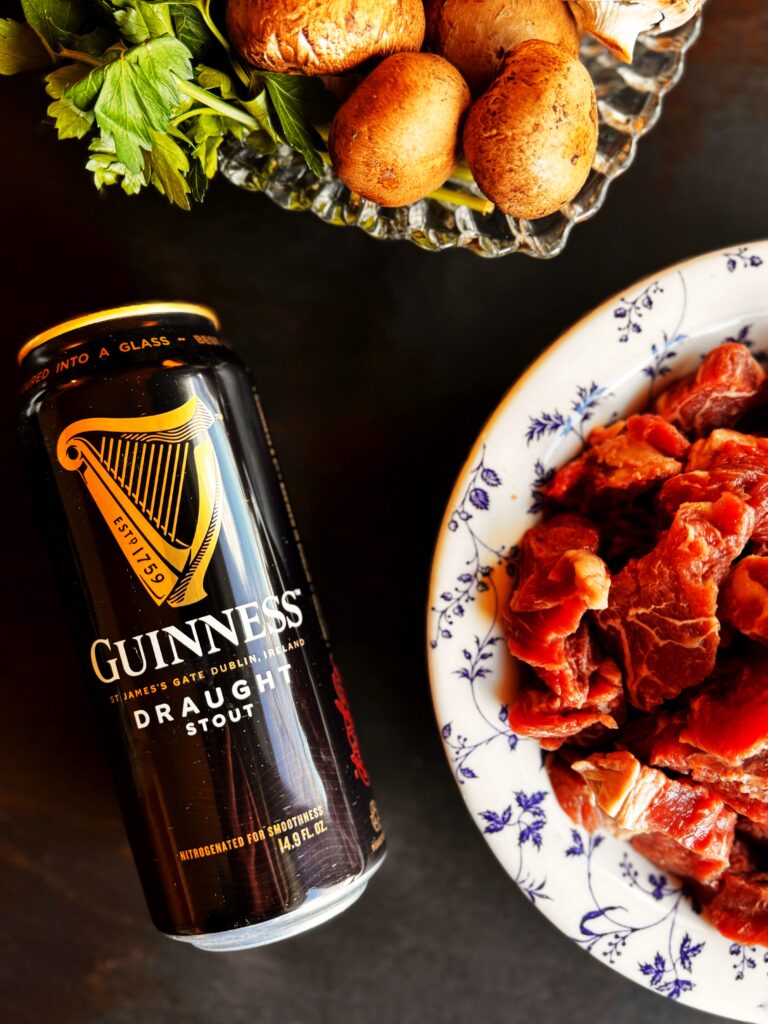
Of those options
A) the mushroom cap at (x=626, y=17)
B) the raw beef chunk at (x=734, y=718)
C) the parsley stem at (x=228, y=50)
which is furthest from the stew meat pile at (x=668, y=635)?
the parsley stem at (x=228, y=50)

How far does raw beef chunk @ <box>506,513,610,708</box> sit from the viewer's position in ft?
3.38

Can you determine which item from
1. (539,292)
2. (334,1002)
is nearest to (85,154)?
(539,292)

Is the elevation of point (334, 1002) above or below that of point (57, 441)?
below

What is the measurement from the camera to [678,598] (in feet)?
3.39

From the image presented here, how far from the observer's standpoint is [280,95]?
3.19 feet

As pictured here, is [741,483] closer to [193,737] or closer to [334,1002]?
[193,737]

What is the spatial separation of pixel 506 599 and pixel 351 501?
333 millimetres

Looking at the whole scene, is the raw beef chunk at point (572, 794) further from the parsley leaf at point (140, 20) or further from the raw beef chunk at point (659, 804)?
the parsley leaf at point (140, 20)

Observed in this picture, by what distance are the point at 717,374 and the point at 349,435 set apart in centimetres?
57

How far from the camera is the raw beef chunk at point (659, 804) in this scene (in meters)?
1.05

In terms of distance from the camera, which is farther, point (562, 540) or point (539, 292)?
point (539, 292)

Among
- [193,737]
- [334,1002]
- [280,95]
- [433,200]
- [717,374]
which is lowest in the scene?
[334,1002]

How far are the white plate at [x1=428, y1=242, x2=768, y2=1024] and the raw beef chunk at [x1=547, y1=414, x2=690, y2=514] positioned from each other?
25mm

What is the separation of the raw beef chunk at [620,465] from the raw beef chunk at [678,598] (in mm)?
83
